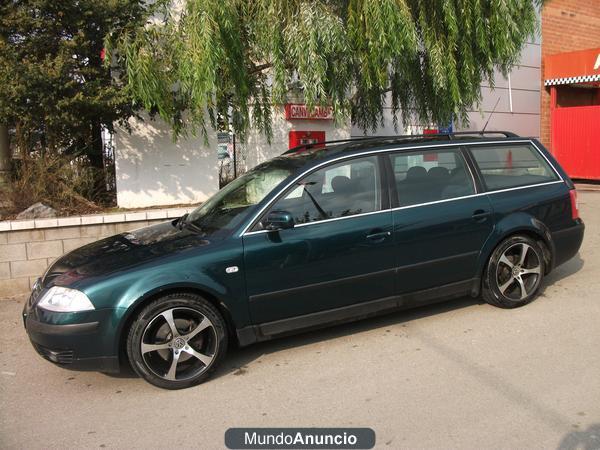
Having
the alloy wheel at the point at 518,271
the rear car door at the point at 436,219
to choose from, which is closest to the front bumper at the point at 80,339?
the rear car door at the point at 436,219

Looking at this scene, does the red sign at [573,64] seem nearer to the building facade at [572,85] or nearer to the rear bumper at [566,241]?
the building facade at [572,85]

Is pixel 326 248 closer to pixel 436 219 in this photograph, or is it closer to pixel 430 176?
pixel 436 219

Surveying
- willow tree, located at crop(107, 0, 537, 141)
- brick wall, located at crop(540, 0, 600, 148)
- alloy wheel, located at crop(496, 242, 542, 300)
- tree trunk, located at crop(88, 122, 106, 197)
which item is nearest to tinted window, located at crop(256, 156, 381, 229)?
alloy wheel, located at crop(496, 242, 542, 300)

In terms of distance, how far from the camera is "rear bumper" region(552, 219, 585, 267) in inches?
200

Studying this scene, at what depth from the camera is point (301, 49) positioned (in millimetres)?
5680

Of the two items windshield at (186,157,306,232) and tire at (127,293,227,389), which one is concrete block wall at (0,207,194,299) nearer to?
windshield at (186,157,306,232)

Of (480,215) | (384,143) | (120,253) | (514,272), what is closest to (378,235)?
(384,143)

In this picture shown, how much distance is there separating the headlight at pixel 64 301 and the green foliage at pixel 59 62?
11.7 feet

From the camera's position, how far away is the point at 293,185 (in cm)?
404

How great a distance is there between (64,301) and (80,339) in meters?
0.29

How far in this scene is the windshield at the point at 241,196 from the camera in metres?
4.07

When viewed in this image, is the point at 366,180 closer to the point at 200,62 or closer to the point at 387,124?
the point at 200,62

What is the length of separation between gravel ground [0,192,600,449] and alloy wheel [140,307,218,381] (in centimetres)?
17

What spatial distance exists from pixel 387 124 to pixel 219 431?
948 cm
